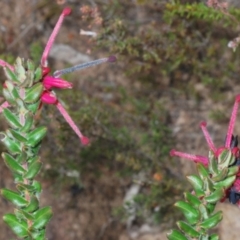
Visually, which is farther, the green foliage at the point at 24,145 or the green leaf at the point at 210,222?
the green leaf at the point at 210,222

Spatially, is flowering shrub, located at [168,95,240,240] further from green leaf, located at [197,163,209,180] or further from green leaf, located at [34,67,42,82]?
green leaf, located at [34,67,42,82]

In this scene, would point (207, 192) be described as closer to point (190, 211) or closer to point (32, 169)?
point (190, 211)

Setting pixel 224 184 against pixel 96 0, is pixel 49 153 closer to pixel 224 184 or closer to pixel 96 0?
pixel 96 0

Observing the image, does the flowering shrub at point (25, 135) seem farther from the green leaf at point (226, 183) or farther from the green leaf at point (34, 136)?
the green leaf at point (226, 183)

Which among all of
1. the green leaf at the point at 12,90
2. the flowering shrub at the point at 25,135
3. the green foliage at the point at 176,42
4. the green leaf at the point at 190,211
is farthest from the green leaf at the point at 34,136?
the green foliage at the point at 176,42

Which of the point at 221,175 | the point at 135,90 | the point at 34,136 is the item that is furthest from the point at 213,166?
the point at 135,90

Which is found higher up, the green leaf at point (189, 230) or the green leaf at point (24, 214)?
the green leaf at point (24, 214)
